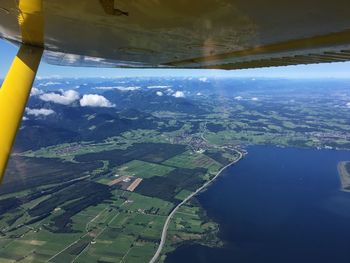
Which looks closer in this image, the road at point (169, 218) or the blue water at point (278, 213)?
the road at point (169, 218)

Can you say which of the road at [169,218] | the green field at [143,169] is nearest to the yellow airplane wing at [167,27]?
the road at [169,218]

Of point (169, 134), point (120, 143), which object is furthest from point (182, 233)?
point (169, 134)

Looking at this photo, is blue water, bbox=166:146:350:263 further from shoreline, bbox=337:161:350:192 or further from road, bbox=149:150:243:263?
road, bbox=149:150:243:263

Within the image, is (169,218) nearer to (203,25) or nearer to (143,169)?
(143,169)

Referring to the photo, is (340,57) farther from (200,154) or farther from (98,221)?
(200,154)

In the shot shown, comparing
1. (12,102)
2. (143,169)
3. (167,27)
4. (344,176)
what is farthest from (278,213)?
(12,102)

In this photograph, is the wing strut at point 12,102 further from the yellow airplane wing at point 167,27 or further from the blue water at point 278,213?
the blue water at point 278,213
